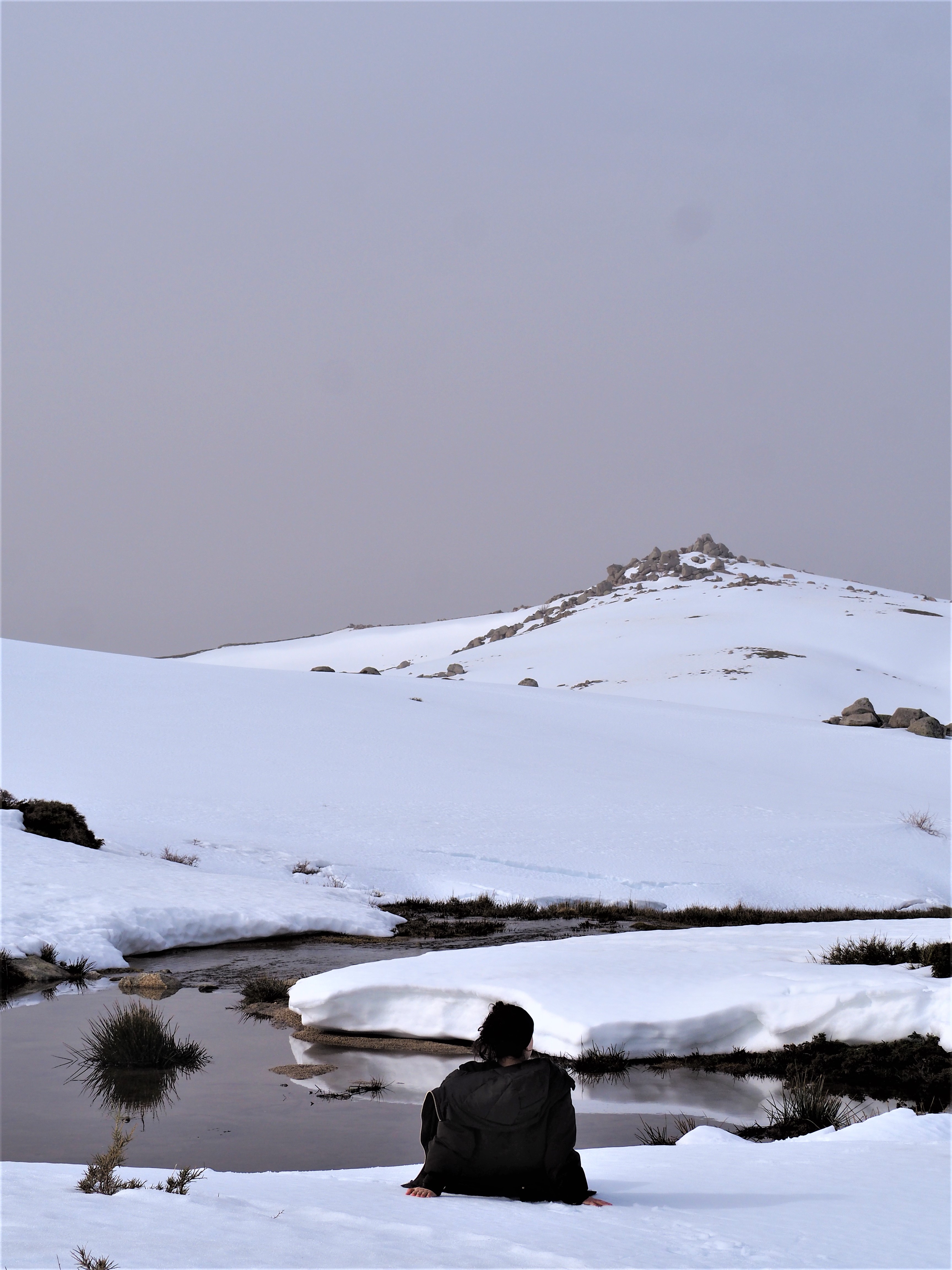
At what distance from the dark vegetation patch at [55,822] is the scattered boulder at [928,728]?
34.0 m

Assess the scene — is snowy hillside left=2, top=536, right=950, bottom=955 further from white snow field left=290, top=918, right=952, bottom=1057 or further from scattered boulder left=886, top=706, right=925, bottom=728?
white snow field left=290, top=918, right=952, bottom=1057

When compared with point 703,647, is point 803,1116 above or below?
below

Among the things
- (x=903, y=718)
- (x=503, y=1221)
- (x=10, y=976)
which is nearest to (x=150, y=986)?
(x=10, y=976)

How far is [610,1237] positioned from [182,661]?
3657cm

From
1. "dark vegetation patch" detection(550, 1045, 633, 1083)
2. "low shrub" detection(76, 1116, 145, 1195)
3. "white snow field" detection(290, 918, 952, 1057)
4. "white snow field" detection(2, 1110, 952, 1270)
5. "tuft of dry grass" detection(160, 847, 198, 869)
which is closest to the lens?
"white snow field" detection(2, 1110, 952, 1270)

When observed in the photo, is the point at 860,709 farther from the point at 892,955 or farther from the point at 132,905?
the point at 132,905

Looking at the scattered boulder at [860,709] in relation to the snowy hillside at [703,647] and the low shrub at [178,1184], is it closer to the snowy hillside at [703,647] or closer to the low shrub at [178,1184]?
the snowy hillside at [703,647]

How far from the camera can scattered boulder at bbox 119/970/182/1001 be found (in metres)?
11.1

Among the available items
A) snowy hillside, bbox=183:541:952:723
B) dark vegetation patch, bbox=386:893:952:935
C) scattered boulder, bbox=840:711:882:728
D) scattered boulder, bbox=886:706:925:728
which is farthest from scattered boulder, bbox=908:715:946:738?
dark vegetation patch, bbox=386:893:952:935

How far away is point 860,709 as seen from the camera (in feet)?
155

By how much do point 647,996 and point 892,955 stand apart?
2578 millimetres

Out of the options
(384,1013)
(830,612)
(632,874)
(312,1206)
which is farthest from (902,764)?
(830,612)

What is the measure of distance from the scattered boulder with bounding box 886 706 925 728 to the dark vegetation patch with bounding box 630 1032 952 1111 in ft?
134

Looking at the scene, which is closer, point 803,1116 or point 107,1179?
point 107,1179
